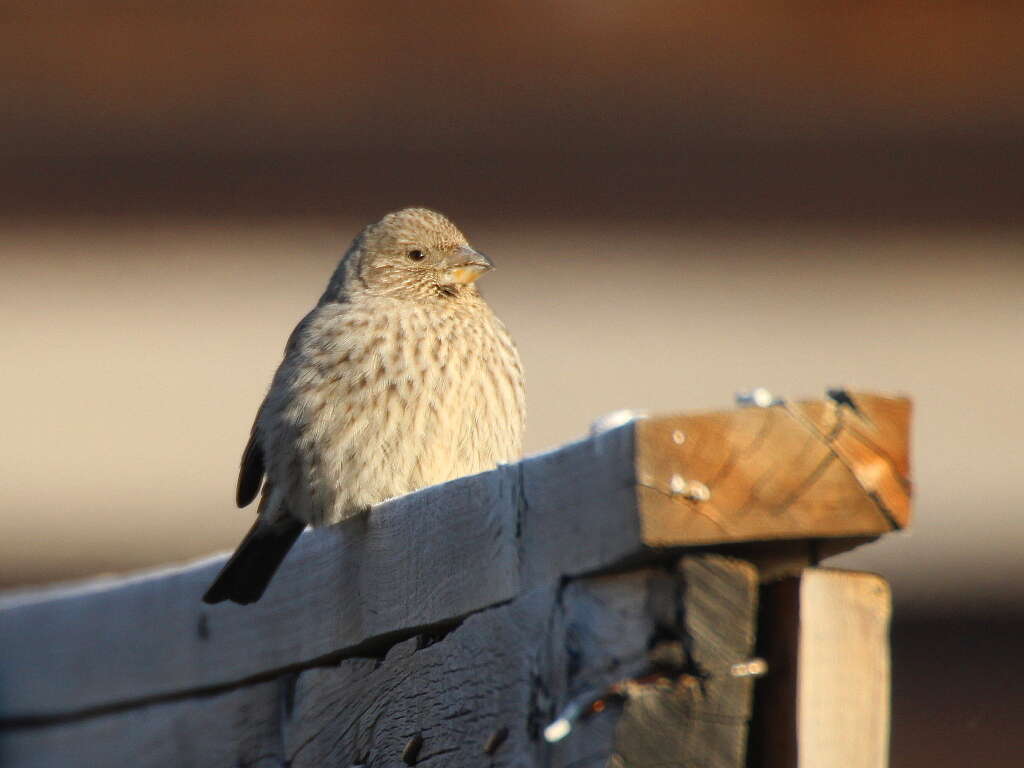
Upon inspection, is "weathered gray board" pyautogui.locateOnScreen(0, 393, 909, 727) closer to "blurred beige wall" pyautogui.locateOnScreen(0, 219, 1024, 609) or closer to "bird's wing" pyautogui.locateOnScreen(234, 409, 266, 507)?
"bird's wing" pyautogui.locateOnScreen(234, 409, 266, 507)

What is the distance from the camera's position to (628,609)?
1932 millimetres

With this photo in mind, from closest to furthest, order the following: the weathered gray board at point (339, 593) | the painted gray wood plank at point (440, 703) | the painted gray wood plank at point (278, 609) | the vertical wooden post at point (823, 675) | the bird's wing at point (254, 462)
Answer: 1. the vertical wooden post at point (823, 675)
2. the painted gray wood plank at point (440, 703)
3. the weathered gray board at point (339, 593)
4. the painted gray wood plank at point (278, 609)
5. the bird's wing at point (254, 462)

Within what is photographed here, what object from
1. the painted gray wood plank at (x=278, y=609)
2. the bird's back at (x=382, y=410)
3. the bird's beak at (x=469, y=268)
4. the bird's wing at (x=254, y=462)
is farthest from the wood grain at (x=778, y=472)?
the bird's beak at (x=469, y=268)

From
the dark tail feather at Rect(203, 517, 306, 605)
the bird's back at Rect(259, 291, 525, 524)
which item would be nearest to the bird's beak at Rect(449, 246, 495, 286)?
the bird's back at Rect(259, 291, 525, 524)

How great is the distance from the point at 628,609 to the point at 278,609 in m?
1.26

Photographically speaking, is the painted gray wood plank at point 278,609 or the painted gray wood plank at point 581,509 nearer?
the painted gray wood plank at point 581,509

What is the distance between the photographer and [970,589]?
236 inches

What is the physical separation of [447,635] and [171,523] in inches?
177

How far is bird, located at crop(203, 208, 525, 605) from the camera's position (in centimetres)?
385

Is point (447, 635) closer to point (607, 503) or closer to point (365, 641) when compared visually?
point (365, 641)

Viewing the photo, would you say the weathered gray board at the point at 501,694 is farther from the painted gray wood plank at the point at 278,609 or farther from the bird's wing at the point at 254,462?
the bird's wing at the point at 254,462

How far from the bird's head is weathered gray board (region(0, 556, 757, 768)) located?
134cm

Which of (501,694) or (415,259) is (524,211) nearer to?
(415,259)

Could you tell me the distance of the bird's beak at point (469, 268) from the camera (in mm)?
4402
